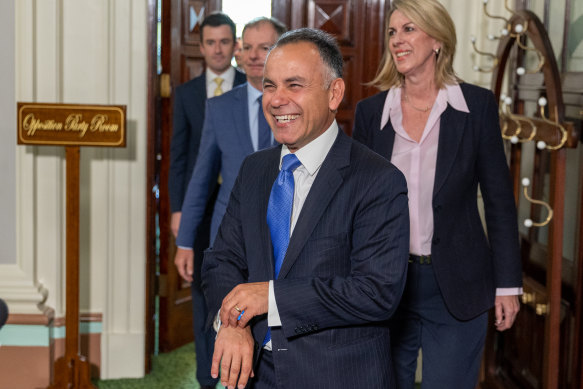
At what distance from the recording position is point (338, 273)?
5.77ft

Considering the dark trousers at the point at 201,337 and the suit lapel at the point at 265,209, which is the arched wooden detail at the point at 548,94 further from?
the dark trousers at the point at 201,337

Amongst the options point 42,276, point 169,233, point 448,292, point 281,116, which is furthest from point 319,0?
point 281,116

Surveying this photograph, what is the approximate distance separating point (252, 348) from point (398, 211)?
427 mm

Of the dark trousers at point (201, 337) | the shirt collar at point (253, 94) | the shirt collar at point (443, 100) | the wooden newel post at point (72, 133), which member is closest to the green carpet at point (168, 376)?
the dark trousers at point (201, 337)

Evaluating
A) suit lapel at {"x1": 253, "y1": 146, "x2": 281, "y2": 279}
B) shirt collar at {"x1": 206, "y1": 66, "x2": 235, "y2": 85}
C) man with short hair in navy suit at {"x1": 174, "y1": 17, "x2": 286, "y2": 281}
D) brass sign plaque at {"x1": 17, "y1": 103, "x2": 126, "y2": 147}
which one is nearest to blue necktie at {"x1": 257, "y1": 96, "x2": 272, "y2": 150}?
man with short hair in navy suit at {"x1": 174, "y1": 17, "x2": 286, "y2": 281}

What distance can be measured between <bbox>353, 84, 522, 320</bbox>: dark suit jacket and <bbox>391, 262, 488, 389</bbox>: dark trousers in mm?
58

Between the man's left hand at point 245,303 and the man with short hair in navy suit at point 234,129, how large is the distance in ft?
5.16

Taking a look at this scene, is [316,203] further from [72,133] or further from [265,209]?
[72,133]

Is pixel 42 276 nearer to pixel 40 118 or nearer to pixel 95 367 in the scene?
pixel 95 367

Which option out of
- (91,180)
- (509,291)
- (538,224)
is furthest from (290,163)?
(91,180)

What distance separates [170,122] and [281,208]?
335 centimetres

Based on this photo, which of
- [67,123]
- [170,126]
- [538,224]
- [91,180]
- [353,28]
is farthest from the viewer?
[170,126]

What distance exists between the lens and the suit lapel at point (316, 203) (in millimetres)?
1751

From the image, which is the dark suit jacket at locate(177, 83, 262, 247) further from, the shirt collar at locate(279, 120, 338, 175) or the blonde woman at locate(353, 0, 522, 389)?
the shirt collar at locate(279, 120, 338, 175)
